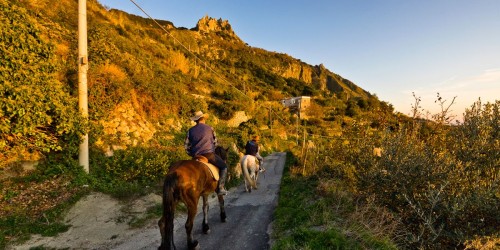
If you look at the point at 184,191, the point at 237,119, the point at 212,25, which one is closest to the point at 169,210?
the point at 184,191

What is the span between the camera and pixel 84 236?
25.2 ft

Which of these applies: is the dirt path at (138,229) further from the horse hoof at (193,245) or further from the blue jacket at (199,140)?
the blue jacket at (199,140)

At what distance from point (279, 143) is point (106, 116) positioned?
83.8 ft

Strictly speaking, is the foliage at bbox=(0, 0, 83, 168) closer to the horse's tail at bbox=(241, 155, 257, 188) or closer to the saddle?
the saddle

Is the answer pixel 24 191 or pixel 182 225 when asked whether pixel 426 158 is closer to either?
pixel 182 225

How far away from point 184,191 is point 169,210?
2.00 feet

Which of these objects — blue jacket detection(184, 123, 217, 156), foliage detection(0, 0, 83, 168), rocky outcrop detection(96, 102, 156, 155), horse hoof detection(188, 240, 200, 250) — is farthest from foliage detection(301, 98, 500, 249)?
foliage detection(0, 0, 83, 168)

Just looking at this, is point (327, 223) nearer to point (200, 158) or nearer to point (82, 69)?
point (200, 158)

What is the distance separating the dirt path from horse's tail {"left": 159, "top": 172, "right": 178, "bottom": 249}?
1.40 metres

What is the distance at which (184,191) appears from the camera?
650 centimetres

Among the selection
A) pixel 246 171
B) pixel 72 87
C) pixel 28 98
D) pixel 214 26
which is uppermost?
pixel 214 26

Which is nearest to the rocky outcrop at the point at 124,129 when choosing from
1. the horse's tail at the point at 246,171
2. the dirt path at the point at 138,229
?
the dirt path at the point at 138,229

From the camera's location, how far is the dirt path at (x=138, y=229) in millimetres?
7320

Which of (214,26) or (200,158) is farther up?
(214,26)
